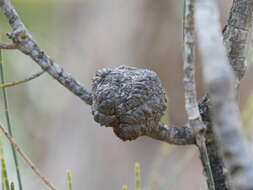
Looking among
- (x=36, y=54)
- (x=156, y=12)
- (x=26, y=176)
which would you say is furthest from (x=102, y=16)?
(x=36, y=54)

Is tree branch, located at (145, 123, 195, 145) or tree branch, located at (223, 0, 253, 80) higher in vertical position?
tree branch, located at (223, 0, 253, 80)

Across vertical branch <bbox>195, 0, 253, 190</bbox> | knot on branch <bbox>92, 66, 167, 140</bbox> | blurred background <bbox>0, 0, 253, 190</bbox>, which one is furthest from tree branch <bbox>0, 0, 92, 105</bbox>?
blurred background <bbox>0, 0, 253, 190</bbox>

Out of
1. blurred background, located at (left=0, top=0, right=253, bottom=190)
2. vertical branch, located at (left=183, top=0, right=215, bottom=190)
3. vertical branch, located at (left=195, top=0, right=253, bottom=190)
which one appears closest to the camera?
vertical branch, located at (left=195, top=0, right=253, bottom=190)

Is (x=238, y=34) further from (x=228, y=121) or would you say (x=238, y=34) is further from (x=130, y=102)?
(x=228, y=121)

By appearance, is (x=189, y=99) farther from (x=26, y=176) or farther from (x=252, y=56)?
(x=26, y=176)

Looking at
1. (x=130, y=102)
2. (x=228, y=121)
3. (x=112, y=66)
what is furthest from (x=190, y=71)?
(x=112, y=66)

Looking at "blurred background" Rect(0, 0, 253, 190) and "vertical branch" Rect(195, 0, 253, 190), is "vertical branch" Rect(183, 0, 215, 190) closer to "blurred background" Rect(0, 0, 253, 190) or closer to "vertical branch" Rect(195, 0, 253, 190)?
"vertical branch" Rect(195, 0, 253, 190)

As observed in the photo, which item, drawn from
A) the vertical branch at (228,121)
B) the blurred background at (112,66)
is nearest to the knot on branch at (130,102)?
the vertical branch at (228,121)

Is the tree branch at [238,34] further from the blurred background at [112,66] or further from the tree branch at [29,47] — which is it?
the blurred background at [112,66]

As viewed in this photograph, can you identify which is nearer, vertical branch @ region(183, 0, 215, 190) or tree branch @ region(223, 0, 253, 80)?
vertical branch @ region(183, 0, 215, 190)
